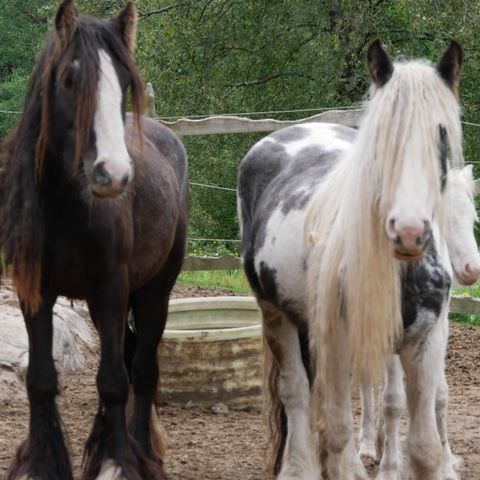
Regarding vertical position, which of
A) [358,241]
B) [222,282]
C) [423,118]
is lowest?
[222,282]

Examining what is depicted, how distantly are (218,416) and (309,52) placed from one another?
1098cm

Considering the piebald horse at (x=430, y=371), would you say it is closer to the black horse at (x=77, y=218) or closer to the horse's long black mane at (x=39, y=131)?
the black horse at (x=77, y=218)

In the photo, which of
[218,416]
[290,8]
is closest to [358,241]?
[218,416]

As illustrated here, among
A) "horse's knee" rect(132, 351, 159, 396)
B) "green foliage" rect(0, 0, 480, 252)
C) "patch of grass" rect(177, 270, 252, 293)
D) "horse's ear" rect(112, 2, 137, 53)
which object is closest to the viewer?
"horse's ear" rect(112, 2, 137, 53)

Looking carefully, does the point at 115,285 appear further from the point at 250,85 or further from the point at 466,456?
the point at 250,85

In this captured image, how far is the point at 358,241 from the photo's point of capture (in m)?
3.78

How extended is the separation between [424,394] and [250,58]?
13208 millimetres

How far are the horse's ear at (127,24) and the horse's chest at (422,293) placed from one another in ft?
4.93

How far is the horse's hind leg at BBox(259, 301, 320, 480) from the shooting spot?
489cm

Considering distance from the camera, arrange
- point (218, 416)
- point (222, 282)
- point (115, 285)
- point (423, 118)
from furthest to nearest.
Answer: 1. point (222, 282)
2. point (218, 416)
3. point (115, 285)
4. point (423, 118)

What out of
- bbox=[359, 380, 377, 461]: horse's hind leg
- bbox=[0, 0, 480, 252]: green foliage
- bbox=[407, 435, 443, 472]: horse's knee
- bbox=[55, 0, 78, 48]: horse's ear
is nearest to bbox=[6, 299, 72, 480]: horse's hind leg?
bbox=[55, 0, 78, 48]: horse's ear

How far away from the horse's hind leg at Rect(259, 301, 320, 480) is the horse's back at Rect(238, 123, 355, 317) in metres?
0.17

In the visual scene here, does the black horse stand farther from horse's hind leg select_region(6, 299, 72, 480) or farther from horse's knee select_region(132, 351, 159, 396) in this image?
horse's knee select_region(132, 351, 159, 396)

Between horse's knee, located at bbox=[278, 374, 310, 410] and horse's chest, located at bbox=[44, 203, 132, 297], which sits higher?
horse's chest, located at bbox=[44, 203, 132, 297]
